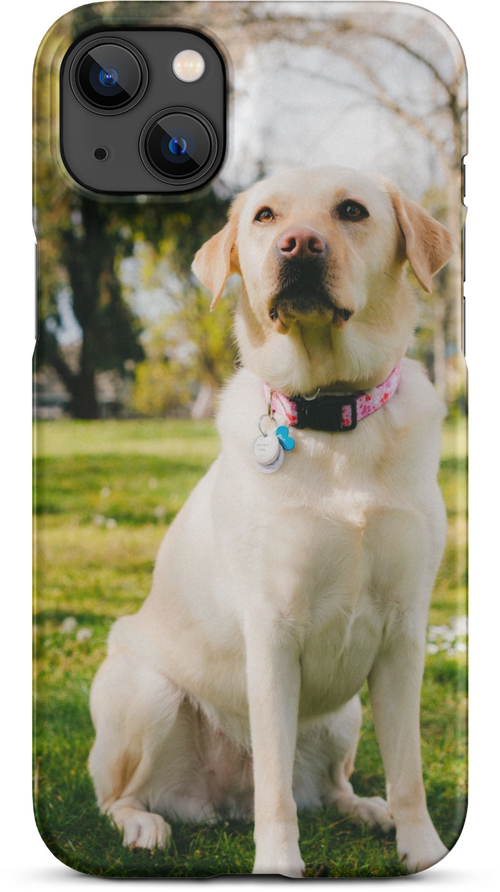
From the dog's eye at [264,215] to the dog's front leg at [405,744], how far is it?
4.45 feet

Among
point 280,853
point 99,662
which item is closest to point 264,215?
point 99,662

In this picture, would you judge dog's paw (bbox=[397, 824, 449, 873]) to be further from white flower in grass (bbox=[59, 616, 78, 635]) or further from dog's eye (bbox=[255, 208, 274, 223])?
dog's eye (bbox=[255, 208, 274, 223])

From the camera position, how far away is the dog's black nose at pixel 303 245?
116 inches

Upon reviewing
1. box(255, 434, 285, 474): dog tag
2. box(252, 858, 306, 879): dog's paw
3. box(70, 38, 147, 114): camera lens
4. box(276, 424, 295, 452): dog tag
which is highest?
box(70, 38, 147, 114): camera lens

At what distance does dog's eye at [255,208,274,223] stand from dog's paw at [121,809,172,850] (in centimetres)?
197

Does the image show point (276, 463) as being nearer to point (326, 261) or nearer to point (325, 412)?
point (325, 412)

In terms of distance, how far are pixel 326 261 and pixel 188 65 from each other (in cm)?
87

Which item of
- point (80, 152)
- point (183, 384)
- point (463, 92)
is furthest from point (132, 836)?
point (463, 92)

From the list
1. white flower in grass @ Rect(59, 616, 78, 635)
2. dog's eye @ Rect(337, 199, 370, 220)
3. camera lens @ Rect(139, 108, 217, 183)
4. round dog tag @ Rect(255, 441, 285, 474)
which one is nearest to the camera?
dog's eye @ Rect(337, 199, 370, 220)

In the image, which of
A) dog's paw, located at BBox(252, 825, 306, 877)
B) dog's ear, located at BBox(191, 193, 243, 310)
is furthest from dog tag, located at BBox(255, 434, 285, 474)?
dog's paw, located at BBox(252, 825, 306, 877)

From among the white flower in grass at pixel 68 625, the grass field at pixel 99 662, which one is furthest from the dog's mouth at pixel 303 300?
the white flower in grass at pixel 68 625

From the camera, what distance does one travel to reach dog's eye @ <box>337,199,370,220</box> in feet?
10.1

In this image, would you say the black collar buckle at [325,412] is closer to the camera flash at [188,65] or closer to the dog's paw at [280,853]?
the camera flash at [188,65]

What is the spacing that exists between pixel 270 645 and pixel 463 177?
1.56 metres
